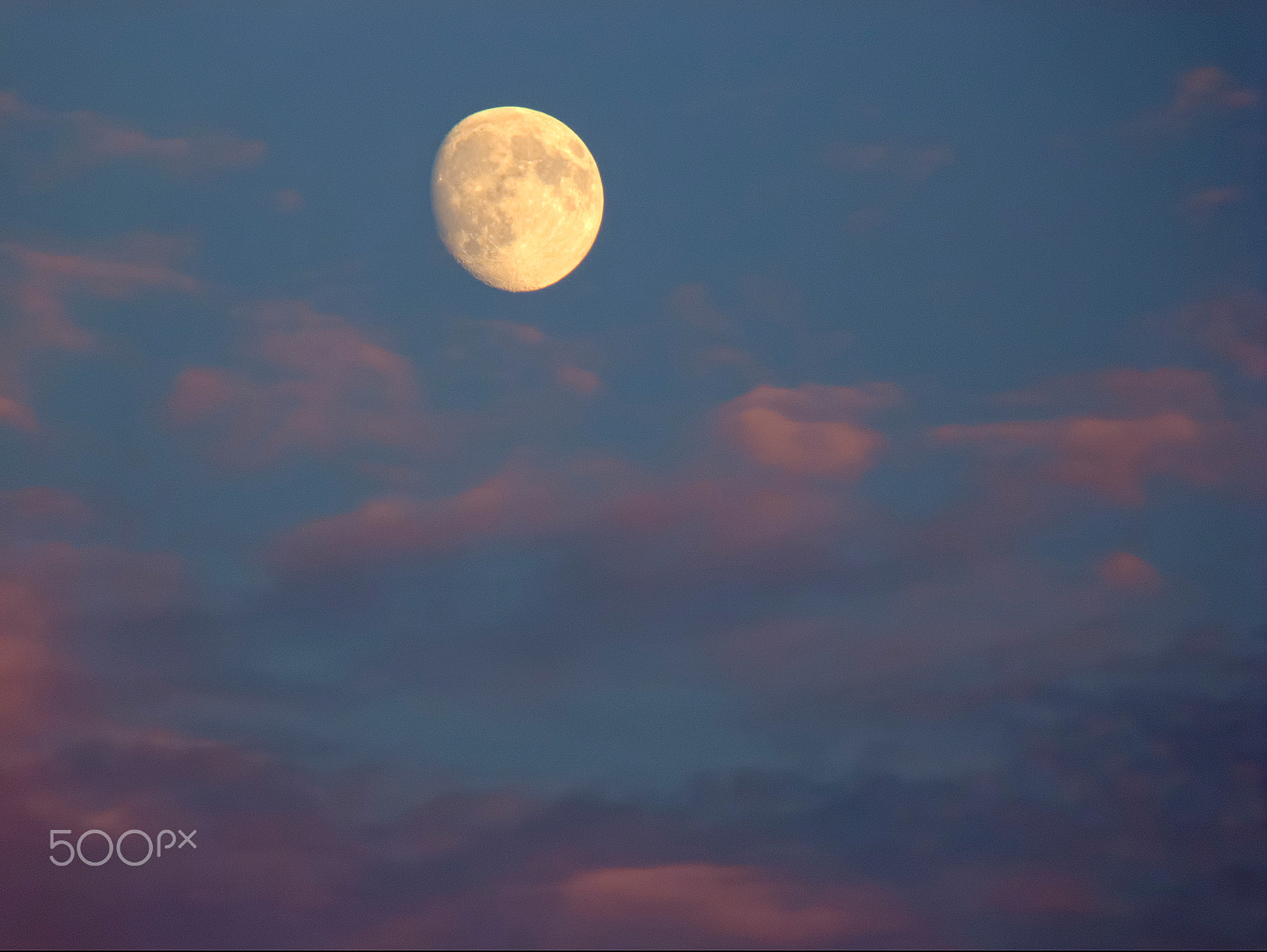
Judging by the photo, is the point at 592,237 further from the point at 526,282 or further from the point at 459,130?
the point at 459,130

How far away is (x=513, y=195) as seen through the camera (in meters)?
50.4

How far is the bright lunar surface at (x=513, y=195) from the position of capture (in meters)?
50.4

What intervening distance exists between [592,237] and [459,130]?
8.72 metres

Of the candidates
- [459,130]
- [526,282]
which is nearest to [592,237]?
[526,282]

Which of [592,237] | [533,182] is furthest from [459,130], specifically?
[592,237]

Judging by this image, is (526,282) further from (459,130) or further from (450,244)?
(459,130)

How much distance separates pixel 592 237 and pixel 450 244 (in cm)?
767

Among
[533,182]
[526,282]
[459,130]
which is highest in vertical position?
[459,130]

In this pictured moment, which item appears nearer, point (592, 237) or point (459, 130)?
point (459, 130)

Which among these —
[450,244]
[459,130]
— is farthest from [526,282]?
[459,130]

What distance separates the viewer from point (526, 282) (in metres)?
53.3

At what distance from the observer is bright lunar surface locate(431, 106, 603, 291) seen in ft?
165

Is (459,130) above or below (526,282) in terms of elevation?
above

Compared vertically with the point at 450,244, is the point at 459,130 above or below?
above
